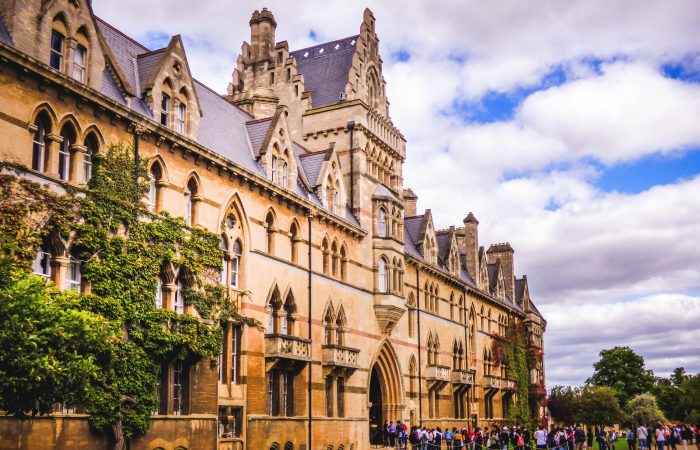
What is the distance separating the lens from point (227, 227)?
106ft

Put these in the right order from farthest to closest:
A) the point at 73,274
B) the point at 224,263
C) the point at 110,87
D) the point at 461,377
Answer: the point at 461,377
the point at 224,263
the point at 110,87
the point at 73,274

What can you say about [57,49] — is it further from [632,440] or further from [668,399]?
[668,399]

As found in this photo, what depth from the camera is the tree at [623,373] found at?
117938 millimetres

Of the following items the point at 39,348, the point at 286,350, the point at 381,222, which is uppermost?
the point at 381,222

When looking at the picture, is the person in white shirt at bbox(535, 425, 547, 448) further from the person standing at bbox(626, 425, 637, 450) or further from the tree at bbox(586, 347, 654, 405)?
the tree at bbox(586, 347, 654, 405)

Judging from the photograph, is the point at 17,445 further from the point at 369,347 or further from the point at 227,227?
the point at 369,347

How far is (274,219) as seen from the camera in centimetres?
3531

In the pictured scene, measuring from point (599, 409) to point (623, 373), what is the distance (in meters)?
30.1

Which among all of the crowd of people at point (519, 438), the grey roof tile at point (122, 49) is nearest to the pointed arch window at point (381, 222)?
the crowd of people at point (519, 438)

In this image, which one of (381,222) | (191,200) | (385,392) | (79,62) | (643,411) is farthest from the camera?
(643,411)

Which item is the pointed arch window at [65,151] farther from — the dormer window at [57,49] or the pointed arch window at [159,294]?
the pointed arch window at [159,294]

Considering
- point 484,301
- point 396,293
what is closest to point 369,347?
point 396,293

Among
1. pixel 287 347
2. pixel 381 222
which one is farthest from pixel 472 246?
pixel 287 347

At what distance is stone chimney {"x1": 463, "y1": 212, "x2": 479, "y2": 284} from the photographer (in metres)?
66.0
